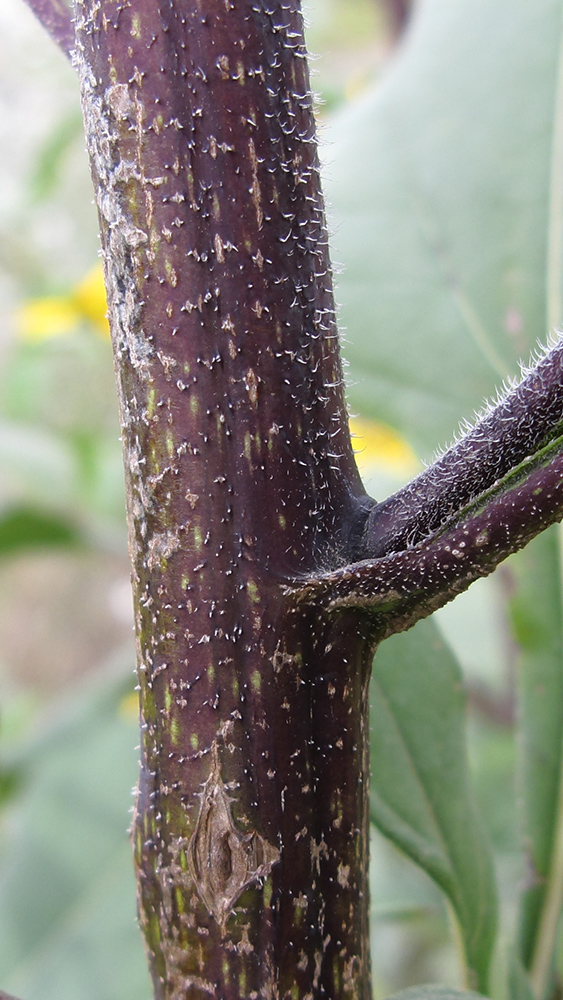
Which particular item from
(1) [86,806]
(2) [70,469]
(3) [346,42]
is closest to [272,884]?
(1) [86,806]

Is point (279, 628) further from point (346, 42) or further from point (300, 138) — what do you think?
point (346, 42)

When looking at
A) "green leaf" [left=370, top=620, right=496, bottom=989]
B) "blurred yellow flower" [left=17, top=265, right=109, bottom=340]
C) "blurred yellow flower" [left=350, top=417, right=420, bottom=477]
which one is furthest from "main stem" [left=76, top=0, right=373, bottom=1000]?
"blurred yellow flower" [left=350, top=417, right=420, bottom=477]

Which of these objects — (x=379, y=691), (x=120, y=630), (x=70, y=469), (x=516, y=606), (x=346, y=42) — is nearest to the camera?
(x=379, y=691)

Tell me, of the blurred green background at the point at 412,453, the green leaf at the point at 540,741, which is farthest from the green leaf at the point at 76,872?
the green leaf at the point at 540,741

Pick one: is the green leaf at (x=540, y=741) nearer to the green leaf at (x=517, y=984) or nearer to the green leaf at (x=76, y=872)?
the green leaf at (x=517, y=984)

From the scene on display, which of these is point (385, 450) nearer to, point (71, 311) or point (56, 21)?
point (71, 311)

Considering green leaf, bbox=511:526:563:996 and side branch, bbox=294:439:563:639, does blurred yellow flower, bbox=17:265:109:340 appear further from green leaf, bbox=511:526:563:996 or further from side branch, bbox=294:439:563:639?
side branch, bbox=294:439:563:639
